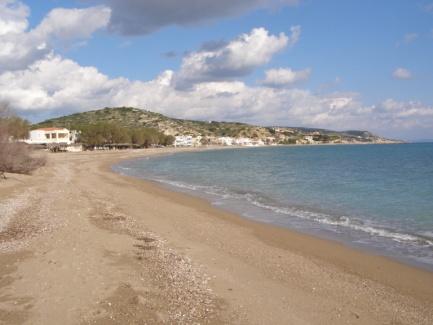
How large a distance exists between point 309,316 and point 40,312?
454cm

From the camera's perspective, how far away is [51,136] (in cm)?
12862

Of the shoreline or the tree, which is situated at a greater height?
the tree

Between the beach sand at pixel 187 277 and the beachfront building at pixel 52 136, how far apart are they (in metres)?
117

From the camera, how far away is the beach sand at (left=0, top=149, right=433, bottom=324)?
7.54m

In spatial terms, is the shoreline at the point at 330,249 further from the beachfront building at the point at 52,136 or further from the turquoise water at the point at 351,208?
the beachfront building at the point at 52,136

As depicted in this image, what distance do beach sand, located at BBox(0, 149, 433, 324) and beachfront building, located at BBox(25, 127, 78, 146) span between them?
117 metres

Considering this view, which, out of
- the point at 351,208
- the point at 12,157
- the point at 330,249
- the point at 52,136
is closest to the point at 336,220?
the point at 351,208

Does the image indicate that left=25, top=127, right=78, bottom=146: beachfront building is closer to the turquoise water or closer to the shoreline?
the turquoise water

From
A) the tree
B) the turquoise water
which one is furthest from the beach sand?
the tree

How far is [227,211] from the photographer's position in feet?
69.5

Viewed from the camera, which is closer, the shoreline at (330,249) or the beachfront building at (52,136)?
the shoreline at (330,249)

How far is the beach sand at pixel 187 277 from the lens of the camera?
7539 mm

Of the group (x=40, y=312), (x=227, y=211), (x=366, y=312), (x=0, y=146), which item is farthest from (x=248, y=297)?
(x=0, y=146)

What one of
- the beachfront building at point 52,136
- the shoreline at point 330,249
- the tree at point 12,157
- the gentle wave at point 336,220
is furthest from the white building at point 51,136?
the shoreline at point 330,249
